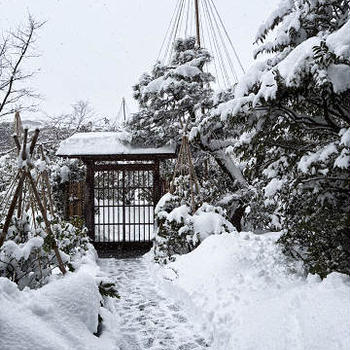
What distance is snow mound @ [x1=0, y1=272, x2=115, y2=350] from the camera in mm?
2539

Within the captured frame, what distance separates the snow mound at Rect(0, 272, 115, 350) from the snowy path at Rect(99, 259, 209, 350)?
2.97ft

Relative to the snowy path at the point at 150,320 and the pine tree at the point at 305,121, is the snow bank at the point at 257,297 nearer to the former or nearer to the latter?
the snowy path at the point at 150,320

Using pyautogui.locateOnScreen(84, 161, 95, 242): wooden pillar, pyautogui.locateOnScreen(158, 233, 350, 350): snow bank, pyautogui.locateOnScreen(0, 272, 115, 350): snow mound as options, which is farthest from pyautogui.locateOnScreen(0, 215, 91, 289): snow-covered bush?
pyautogui.locateOnScreen(84, 161, 95, 242): wooden pillar

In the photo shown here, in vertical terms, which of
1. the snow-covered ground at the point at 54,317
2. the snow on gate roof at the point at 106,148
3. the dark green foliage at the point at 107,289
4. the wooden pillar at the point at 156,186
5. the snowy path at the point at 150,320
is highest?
the snow on gate roof at the point at 106,148

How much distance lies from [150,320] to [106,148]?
657 cm

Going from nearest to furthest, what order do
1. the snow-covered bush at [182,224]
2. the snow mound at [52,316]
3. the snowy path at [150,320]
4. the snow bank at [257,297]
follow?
the snow mound at [52,316] → the snow bank at [257,297] → the snowy path at [150,320] → the snow-covered bush at [182,224]

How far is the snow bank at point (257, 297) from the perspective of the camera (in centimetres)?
→ 337

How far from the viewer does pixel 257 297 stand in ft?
14.9

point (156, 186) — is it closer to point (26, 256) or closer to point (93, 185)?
point (93, 185)

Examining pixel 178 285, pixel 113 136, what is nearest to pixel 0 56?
pixel 113 136

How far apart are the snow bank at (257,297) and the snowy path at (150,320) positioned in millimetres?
231

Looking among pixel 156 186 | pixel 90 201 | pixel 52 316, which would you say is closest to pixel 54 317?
pixel 52 316

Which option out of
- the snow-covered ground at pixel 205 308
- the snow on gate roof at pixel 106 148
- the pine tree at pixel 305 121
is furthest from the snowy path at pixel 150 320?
the snow on gate roof at pixel 106 148

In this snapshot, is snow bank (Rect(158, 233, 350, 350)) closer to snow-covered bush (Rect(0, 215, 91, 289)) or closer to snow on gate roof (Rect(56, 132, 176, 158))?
snow-covered bush (Rect(0, 215, 91, 289))
